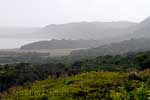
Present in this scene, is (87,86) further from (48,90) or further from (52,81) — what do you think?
(52,81)

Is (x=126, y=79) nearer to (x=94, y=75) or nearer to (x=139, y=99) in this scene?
(x=94, y=75)

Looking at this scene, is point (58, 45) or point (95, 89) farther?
point (58, 45)

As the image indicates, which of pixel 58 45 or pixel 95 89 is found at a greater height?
pixel 95 89

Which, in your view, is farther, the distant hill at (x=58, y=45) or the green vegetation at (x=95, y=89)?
the distant hill at (x=58, y=45)

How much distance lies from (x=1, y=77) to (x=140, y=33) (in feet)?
544

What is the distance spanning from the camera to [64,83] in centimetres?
1741

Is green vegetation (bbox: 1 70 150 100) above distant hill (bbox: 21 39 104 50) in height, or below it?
above

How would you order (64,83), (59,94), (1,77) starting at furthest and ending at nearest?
(1,77) < (64,83) < (59,94)

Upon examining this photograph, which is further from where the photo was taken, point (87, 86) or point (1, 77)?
point (1, 77)

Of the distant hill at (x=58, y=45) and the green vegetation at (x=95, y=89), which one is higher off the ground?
the green vegetation at (x=95, y=89)

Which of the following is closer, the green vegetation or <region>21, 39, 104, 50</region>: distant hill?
the green vegetation

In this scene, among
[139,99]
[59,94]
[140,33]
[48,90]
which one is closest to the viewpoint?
[139,99]

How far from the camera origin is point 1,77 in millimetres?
36781

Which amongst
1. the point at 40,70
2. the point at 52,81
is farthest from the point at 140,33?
the point at 52,81
